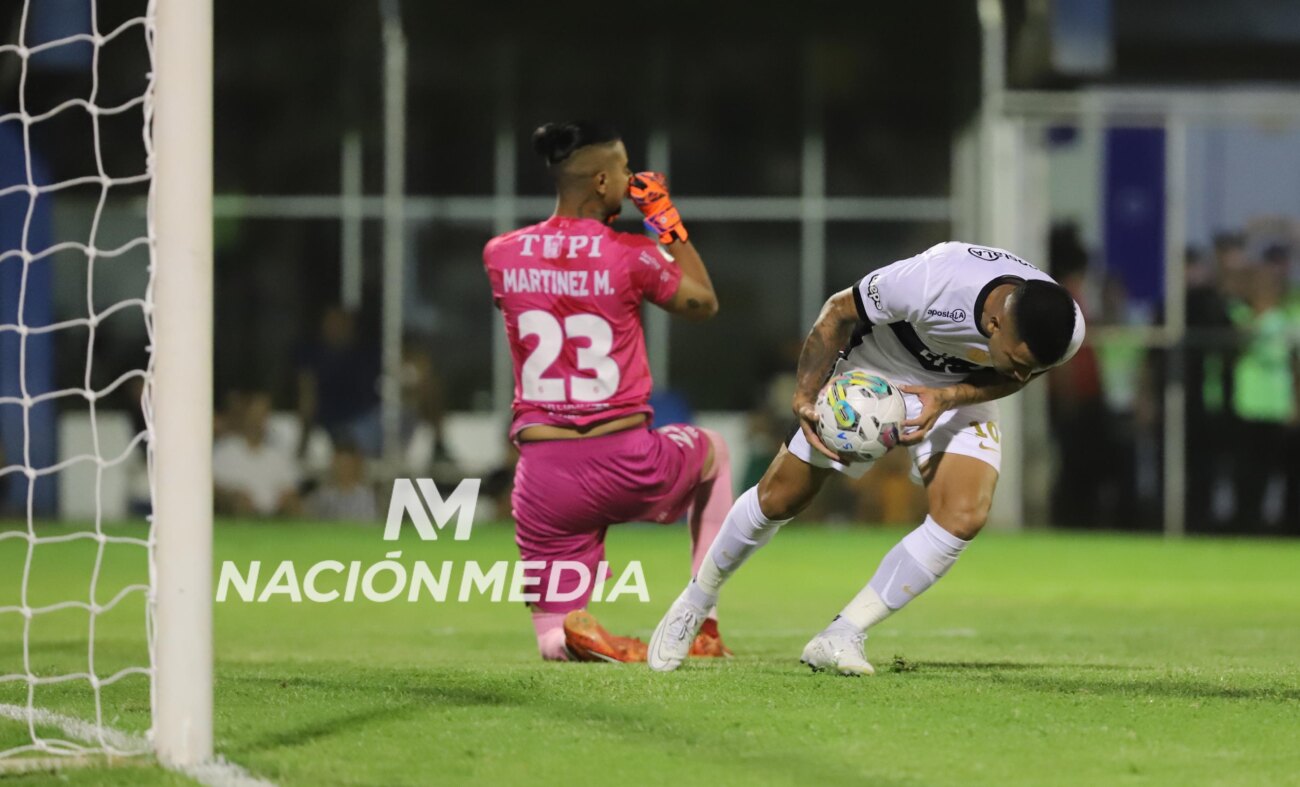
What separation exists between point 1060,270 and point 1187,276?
1159 millimetres

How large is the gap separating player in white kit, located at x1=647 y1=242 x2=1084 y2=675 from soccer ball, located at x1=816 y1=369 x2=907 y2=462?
2.3 inches

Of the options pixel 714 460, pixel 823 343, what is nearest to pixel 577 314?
pixel 714 460

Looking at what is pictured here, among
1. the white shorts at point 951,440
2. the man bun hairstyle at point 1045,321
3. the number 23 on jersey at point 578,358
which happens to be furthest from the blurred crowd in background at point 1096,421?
the man bun hairstyle at point 1045,321

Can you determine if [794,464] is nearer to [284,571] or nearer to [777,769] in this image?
[777,769]

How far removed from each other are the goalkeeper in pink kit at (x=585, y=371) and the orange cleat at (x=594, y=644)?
22 cm

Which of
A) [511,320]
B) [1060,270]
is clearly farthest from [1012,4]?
[511,320]

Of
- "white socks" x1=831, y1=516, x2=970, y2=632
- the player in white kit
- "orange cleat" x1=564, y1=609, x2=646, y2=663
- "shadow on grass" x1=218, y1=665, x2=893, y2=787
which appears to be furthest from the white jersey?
"shadow on grass" x1=218, y1=665, x2=893, y2=787

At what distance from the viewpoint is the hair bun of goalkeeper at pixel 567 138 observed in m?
7.53

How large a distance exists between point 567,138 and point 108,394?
6074 mm

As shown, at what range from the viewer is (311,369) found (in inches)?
715

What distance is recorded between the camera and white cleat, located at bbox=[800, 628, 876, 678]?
6.18m

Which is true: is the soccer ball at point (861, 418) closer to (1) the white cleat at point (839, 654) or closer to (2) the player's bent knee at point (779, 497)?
(2) the player's bent knee at point (779, 497)

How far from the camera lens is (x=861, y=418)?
6.35m

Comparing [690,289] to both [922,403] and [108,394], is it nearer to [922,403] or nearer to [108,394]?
[922,403]
